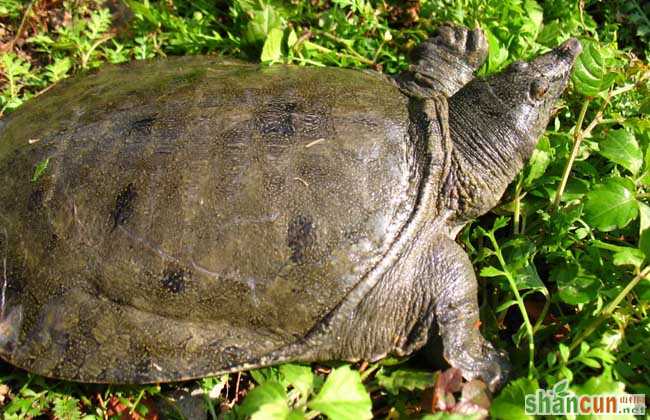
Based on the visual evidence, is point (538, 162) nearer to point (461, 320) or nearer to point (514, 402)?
point (461, 320)

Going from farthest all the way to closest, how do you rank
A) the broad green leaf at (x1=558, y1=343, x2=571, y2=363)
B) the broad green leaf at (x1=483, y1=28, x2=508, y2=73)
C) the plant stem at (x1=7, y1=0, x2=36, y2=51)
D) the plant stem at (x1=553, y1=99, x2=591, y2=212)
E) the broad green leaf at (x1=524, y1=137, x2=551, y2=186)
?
the plant stem at (x1=7, y1=0, x2=36, y2=51), the broad green leaf at (x1=483, y1=28, x2=508, y2=73), the broad green leaf at (x1=524, y1=137, x2=551, y2=186), the plant stem at (x1=553, y1=99, x2=591, y2=212), the broad green leaf at (x1=558, y1=343, x2=571, y2=363)

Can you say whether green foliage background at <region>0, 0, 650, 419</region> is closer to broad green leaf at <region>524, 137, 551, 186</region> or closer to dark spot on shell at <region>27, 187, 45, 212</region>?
broad green leaf at <region>524, 137, 551, 186</region>

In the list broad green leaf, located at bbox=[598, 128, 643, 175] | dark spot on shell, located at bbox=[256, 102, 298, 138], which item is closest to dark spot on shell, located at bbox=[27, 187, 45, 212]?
dark spot on shell, located at bbox=[256, 102, 298, 138]

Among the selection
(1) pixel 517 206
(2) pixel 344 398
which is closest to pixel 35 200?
(2) pixel 344 398

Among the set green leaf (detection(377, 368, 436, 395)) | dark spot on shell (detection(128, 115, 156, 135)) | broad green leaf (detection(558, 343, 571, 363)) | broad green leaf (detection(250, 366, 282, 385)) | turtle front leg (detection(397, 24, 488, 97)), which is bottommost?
broad green leaf (detection(250, 366, 282, 385))

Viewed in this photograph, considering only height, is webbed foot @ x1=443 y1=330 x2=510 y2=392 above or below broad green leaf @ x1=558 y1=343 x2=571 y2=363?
below

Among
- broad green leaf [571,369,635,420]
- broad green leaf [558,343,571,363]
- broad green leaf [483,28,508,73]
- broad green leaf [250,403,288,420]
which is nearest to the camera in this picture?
broad green leaf [571,369,635,420]
